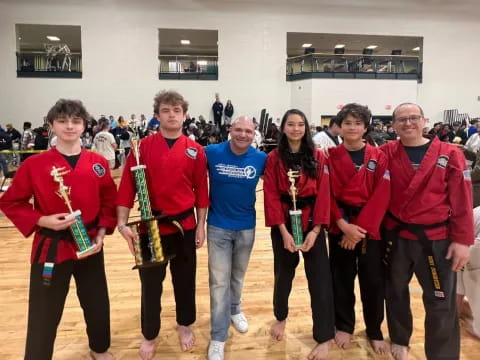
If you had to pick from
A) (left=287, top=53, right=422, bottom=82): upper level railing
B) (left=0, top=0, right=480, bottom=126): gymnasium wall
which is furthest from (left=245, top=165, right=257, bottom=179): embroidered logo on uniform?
(left=287, top=53, right=422, bottom=82): upper level railing

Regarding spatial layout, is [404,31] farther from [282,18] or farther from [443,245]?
[443,245]

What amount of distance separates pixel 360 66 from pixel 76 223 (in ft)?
55.2

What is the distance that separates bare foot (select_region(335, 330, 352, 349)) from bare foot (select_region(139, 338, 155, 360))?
→ 1329 millimetres

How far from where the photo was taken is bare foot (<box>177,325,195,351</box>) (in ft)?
8.47

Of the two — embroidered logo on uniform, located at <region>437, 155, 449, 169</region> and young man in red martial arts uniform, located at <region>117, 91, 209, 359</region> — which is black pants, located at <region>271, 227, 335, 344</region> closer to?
young man in red martial arts uniform, located at <region>117, 91, 209, 359</region>

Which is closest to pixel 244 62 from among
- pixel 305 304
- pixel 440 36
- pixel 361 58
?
pixel 361 58

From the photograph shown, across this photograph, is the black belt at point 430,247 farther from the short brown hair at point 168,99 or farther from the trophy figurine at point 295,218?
the short brown hair at point 168,99

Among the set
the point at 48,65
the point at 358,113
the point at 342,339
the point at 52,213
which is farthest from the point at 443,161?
the point at 48,65

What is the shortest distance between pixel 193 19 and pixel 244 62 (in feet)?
10.0

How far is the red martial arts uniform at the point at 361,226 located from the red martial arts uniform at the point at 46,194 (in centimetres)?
155

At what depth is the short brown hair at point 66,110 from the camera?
200cm

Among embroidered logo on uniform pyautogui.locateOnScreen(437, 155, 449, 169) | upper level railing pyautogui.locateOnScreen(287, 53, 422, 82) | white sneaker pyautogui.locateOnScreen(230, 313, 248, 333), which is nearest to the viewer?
embroidered logo on uniform pyautogui.locateOnScreen(437, 155, 449, 169)

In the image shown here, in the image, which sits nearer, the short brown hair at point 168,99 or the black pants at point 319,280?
the short brown hair at point 168,99

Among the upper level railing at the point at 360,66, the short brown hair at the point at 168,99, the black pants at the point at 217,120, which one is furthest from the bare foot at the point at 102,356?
the upper level railing at the point at 360,66
